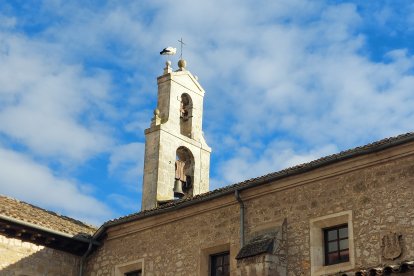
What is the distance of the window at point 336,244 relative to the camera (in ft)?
44.9

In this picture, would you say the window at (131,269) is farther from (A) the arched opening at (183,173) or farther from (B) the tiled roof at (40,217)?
(A) the arched opening at (183,173)

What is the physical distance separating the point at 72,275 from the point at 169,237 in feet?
9.65

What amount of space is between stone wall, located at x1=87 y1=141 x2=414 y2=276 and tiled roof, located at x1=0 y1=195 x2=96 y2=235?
984 millimetres

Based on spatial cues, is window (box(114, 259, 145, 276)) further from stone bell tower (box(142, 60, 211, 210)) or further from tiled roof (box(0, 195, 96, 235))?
stone bell tower (box(142, 60, 211, 210))

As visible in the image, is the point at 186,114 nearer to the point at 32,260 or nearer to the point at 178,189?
the point at 178,189

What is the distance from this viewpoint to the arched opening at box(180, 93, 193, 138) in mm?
22938

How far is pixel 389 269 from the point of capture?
12125 mm

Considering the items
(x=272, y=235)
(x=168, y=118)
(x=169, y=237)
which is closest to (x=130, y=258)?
(x=169, y=237)

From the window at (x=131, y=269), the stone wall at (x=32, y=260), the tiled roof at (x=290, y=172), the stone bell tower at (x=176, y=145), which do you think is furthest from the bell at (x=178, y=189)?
the window at (x=131, y=269)

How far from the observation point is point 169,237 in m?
16.5

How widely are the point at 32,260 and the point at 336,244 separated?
7060mm

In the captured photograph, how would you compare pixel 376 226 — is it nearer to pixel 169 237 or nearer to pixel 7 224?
pixel 169 237

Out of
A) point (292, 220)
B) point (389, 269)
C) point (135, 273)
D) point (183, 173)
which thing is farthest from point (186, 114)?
point (389, 269)

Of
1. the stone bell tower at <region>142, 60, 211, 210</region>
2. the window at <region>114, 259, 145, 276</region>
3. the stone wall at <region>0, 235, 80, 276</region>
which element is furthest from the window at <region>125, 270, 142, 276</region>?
the stone bell tower at <region>142, 60, 211, 210</region>
